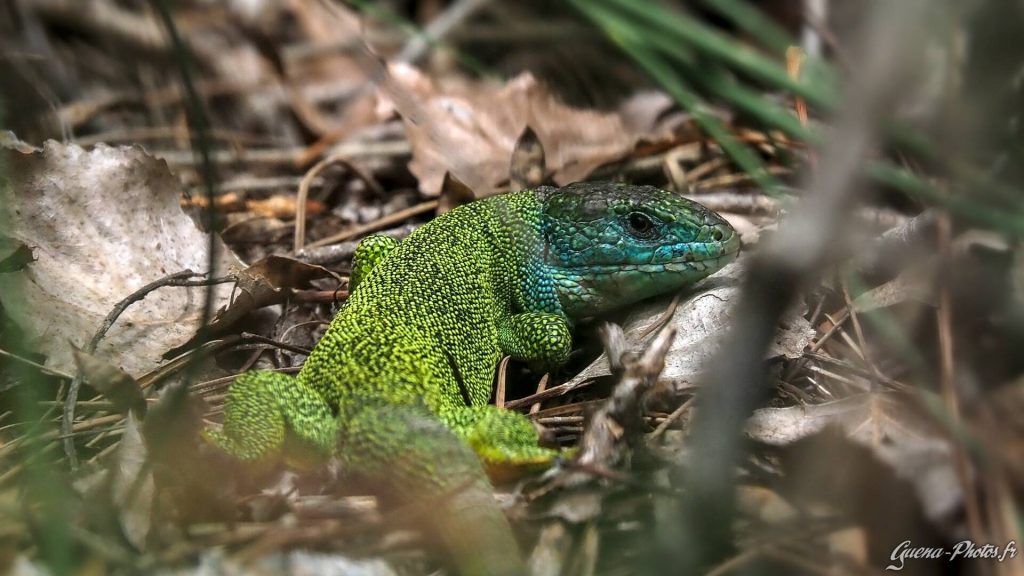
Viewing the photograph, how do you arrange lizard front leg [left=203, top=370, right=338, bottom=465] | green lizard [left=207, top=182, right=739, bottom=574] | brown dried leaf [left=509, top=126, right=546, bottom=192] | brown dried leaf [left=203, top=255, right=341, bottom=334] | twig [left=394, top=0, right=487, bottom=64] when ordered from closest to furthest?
green lizard [left=207, top=182, right=739, bottom=574], lizard front leg [left=203, top=370, right=338, bottom=465], brown dried leaf [left=203, top=255, right=341, bottom=334], brown dried leaf [left=509, top=126, right=546, bottom=192], twig [left=394, top=0, right=487, bottom=64]

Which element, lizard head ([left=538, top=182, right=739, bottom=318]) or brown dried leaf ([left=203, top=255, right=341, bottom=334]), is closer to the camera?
brown dried leaf ([left=203, top=255, right=341, bottom=334])

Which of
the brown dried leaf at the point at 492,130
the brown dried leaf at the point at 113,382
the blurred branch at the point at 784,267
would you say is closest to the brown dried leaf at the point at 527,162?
the brown dried leaf at the point at 492,130

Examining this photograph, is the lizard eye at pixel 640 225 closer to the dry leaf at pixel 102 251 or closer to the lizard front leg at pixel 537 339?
the lizard front leg at pixel 537 339

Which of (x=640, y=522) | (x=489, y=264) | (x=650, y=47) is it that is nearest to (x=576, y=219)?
(x=489, y=264)

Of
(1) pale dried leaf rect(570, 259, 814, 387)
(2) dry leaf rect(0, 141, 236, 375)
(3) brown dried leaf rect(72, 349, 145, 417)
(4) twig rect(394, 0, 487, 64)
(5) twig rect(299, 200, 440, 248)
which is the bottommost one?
(1) pale dried leaf rect(570, 259, 814, 387)

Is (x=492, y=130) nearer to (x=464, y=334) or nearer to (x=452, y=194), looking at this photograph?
(x=452, y=194)

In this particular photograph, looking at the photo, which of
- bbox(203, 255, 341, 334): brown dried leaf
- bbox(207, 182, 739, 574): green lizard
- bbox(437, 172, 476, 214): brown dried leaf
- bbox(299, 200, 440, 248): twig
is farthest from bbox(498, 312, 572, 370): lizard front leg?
bbox(299, 200, 440, 248): twig

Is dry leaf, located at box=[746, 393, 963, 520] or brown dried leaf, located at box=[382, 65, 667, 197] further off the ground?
brown dried leaf, located at box=[382, 65, 667, 197]

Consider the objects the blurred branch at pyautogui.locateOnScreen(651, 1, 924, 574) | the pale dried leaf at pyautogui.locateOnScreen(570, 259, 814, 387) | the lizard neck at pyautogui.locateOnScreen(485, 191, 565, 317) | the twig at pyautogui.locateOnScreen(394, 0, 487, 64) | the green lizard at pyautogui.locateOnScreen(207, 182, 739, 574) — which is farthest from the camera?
the twig at pyautogui.locateOnScreen(394, 0, 487, 64)

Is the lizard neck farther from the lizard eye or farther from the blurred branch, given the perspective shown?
the blurred branch
